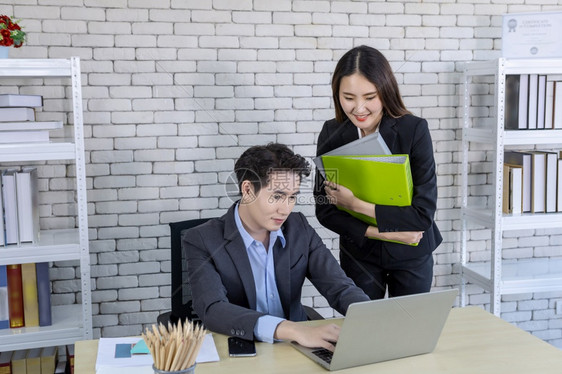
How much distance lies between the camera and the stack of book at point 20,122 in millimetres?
2441

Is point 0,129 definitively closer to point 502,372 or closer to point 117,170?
point 117,170

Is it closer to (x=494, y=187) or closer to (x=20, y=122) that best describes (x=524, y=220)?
(x=494, y=187)

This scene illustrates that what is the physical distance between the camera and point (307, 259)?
207 cm

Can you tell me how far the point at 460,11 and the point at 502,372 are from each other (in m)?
2.22

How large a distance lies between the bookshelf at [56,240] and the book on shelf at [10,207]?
0.15ft

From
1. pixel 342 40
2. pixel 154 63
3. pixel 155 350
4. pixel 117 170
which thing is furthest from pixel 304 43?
pixel 155 350

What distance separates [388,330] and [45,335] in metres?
1.67

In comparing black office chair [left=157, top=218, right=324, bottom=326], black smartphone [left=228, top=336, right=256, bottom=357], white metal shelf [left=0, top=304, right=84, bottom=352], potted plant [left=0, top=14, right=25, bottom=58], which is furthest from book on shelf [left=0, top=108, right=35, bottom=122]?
black smartphone [left=228, top=336, right=256, bottom=357]

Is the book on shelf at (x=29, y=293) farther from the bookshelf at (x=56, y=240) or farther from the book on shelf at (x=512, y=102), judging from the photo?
the book on shelf at (x=512, y=102)

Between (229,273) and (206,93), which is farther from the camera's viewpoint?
(206,93)

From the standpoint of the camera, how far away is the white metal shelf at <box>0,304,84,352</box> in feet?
8.34

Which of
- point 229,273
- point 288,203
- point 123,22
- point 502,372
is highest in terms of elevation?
point 123,22

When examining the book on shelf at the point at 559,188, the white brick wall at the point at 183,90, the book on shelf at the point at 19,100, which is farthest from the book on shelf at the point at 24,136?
the book on shelf at the point at 559,188

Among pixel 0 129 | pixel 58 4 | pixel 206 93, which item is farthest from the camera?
pixel 206 93
